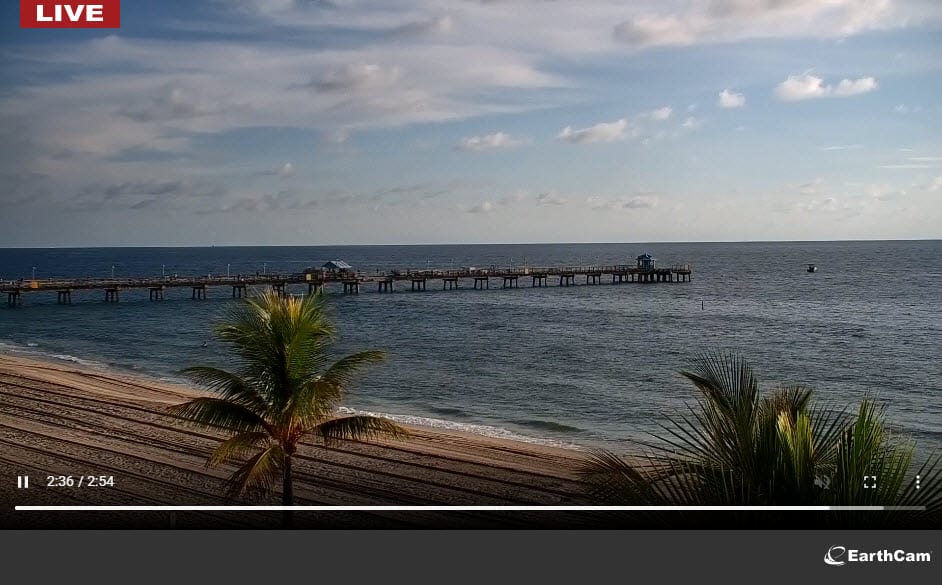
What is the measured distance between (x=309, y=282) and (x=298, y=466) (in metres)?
58.6

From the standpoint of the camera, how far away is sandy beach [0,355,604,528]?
1166 cm

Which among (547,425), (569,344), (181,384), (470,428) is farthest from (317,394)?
(569,344)

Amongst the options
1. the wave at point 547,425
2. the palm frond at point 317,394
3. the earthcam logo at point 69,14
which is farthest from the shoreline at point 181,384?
the earthcam logo at point 69,14

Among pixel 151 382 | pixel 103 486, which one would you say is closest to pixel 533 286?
pixel 151 382

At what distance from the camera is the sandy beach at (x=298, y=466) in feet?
38.2

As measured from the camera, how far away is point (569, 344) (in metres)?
41.0

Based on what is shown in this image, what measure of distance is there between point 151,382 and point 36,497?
23.3 m

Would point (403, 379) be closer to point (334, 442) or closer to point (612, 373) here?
point (612, 373)

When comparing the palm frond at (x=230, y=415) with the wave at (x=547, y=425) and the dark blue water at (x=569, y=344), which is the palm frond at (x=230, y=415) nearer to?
the dark blue water at (x=569, y=344)

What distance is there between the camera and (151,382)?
2900 centimetres

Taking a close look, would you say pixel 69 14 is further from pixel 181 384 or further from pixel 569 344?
pixel 569 344

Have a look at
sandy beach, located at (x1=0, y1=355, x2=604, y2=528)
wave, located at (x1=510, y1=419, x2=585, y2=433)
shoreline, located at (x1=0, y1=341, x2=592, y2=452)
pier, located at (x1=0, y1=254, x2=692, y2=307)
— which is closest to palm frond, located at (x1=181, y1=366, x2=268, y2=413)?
sandy beach, located at (x1=0, y1=355, x2=604, y2=528)

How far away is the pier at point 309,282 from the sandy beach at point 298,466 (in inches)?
1367
